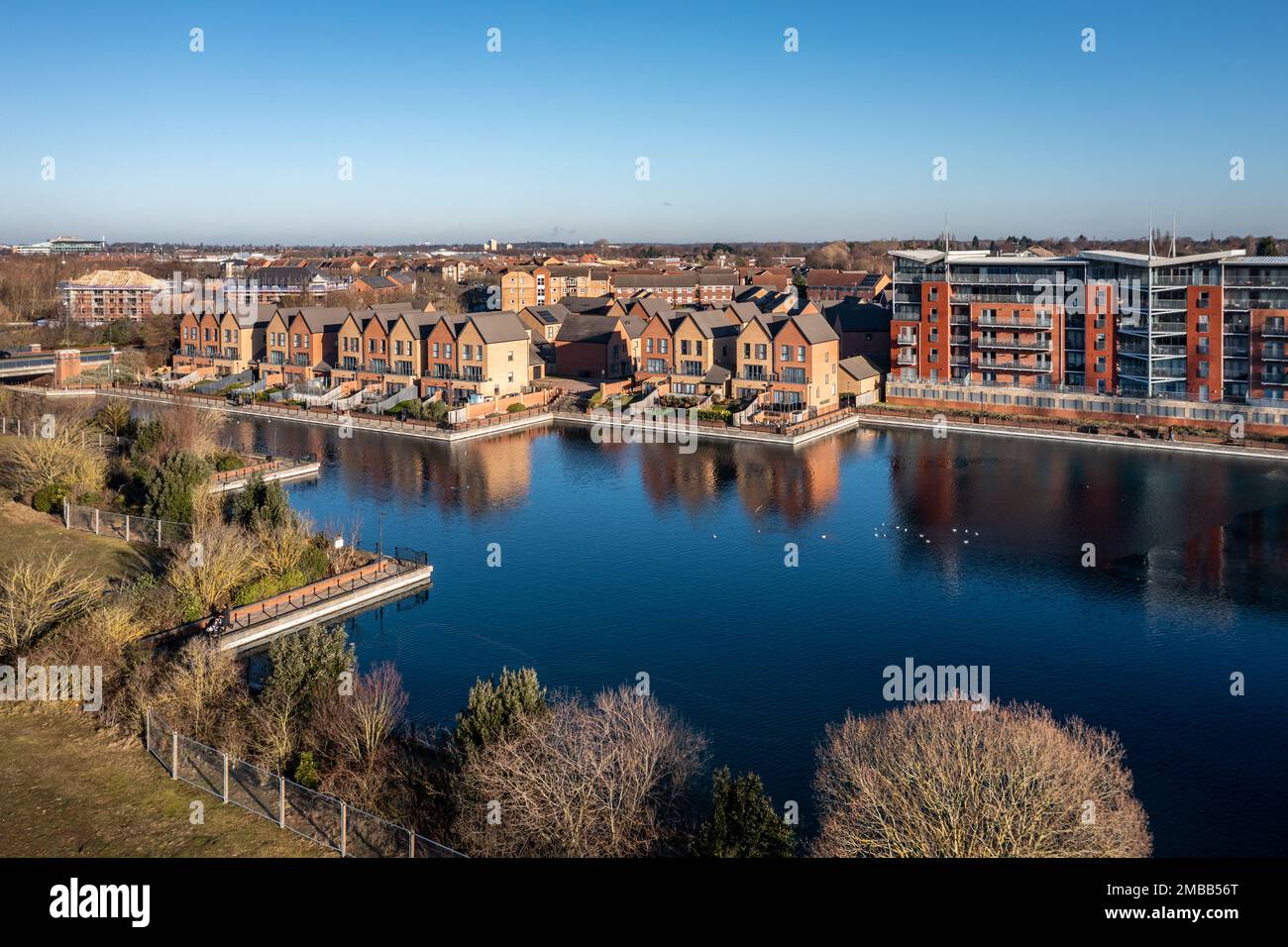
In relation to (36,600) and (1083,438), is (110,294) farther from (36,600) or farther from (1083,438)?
(36,600)

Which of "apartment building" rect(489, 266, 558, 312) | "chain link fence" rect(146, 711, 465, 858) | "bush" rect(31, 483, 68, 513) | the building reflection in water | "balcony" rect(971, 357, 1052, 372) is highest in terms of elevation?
"apartment building" rect(489, 266, 558, 312)

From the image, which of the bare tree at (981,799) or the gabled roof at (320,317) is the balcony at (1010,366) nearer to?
the gabled roof at (320,317)

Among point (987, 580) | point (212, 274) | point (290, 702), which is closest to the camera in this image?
point (290, 702)

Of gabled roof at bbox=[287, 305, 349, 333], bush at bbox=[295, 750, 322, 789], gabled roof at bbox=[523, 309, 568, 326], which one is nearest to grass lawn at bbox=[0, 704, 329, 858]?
bush at bbox=[295, 750, 322, 789]

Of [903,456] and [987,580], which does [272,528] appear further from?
[903,456]

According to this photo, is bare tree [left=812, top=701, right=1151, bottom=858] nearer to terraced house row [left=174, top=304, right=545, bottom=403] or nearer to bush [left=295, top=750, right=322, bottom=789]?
bush [left=295, top=750, right=322, bottom=789]
